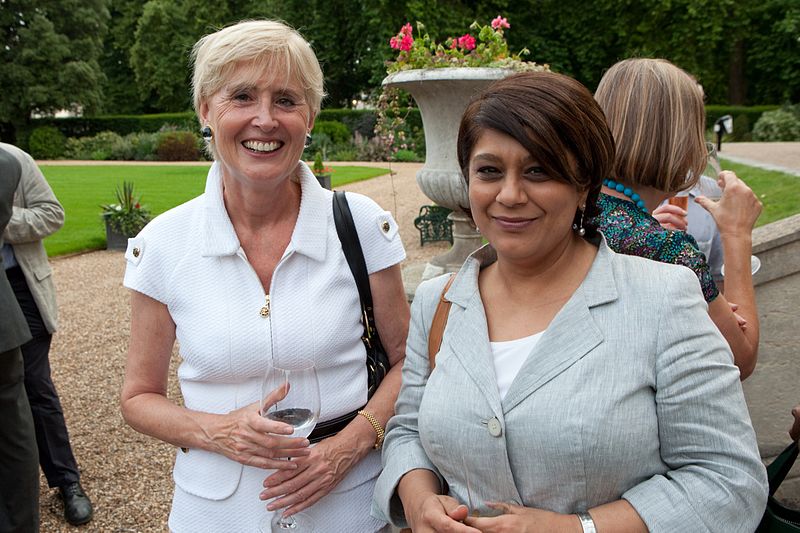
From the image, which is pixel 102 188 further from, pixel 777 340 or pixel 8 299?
pixel 777 340

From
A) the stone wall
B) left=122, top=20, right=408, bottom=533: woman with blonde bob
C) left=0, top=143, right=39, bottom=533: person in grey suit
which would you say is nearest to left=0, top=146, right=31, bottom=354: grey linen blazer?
left=0, top=143, right=39, bottom=533: person in grey suit

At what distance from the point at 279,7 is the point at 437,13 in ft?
27.3

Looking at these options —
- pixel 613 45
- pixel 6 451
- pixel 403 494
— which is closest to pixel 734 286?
pixel 403 494

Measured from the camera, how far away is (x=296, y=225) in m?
2.05

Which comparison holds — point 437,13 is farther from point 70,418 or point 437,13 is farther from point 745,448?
point 745,448

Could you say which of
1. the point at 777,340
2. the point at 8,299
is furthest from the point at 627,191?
the point at 8,299

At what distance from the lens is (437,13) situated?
25938 mm

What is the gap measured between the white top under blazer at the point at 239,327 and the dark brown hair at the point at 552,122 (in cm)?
66

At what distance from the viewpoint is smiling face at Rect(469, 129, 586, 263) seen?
1549 millimetres

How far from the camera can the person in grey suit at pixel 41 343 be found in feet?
A: 13.0

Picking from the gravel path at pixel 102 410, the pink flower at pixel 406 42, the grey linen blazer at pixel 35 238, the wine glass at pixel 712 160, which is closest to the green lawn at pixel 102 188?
the gravel path at pixel 102 410

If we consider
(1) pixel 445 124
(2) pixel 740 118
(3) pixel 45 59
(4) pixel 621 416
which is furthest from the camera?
(3) pixel 45 59

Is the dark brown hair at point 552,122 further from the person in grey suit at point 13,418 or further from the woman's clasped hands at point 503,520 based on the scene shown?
the person in grey suit at point 13,418

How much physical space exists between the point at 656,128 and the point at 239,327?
1.29 metres
